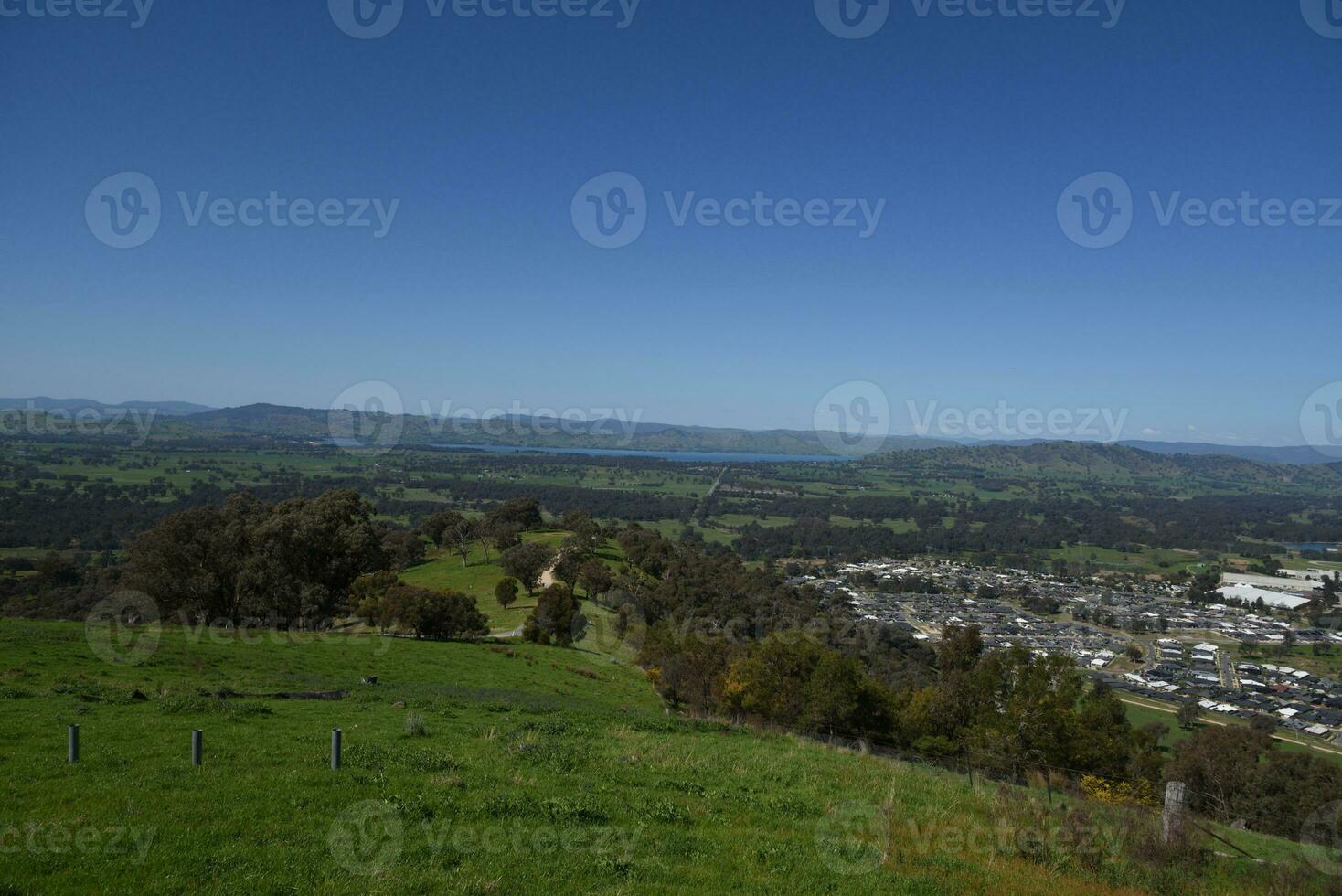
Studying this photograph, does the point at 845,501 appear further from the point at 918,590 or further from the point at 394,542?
the point at 394,542

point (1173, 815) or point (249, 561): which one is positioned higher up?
point (1173, 815)

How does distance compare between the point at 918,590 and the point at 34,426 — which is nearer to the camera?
the point at 918,590

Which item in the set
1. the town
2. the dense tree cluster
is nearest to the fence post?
the dense tree cluster

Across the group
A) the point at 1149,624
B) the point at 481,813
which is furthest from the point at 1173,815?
the point at 1149,624

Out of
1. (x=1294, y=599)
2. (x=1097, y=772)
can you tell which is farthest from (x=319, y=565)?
(x=1294, y=599)

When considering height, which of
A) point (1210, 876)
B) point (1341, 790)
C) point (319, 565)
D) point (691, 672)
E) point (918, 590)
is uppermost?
point (1210, 876)

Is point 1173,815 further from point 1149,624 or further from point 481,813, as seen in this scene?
point 1149,624

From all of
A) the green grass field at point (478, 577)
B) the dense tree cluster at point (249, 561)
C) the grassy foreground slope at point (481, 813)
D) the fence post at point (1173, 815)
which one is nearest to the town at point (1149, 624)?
the green grass field at point (478, 577)

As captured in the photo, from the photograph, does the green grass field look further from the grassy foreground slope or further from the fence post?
the fence post
